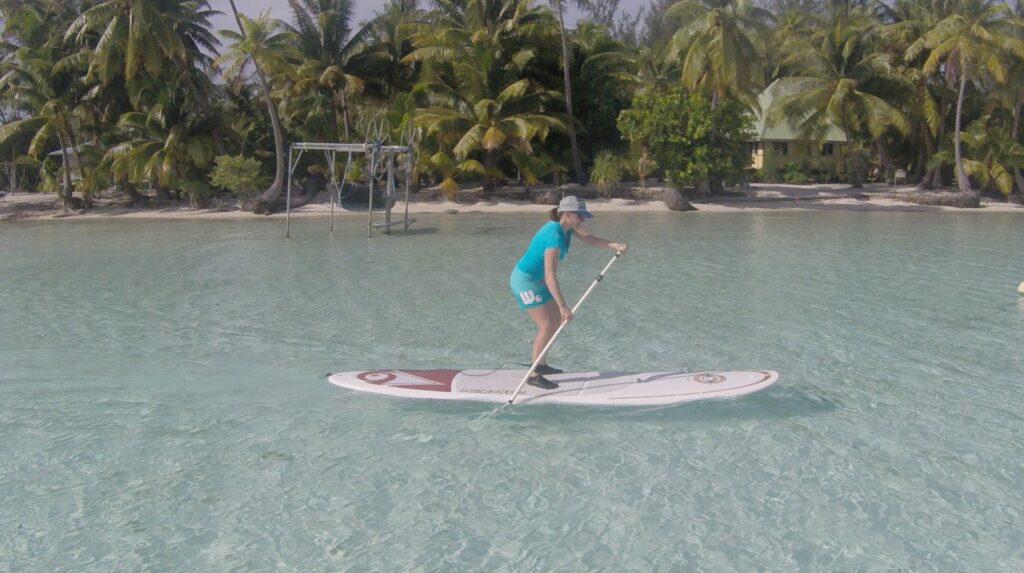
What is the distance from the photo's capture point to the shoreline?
3003 centimetres

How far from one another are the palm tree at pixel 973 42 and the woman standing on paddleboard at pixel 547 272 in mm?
27310

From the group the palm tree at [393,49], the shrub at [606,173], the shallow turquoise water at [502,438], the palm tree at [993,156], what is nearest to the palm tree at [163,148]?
the palm tree at [393,49]

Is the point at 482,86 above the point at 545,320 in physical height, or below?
above

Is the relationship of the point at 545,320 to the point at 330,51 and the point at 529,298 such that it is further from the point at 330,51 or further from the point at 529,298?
the point at 330,51

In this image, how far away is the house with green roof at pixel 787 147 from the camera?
40.9 metres

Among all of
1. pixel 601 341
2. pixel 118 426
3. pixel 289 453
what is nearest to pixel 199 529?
pixel 289 453

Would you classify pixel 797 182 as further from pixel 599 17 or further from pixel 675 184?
pixel 599 17

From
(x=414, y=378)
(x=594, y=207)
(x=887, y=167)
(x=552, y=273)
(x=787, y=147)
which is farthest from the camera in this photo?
(x=787, y=147)

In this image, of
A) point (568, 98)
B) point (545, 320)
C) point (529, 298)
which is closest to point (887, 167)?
point (568, 98)

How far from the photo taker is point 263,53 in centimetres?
2861

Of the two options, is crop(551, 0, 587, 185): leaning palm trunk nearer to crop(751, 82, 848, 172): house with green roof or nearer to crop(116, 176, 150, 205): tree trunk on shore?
crop(751, 82, 848, 172): house with green roof

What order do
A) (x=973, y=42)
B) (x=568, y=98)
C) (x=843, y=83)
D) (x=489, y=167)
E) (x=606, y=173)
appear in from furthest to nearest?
1. (x=489, y=167)
2. (x=568, y=98)
3. (x=606, y=173)
4. (x=843, y=83)
5. (x=973, y=42)

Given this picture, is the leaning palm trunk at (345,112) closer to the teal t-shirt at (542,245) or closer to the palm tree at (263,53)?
the palm tree at (263,53)

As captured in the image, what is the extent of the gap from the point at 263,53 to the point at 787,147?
27.1m
